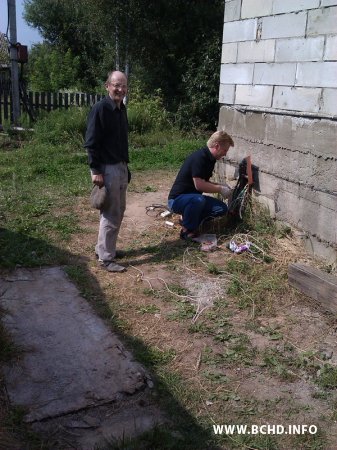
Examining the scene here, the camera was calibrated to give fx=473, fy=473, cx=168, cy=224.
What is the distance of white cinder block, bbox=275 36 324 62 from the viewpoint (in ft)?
14.6

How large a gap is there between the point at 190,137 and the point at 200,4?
4540 mm

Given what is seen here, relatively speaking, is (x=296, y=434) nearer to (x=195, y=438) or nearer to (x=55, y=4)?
(x=195, y=438)

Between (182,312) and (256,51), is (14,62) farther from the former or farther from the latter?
(182,312)

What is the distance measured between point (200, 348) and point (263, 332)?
1.81ft

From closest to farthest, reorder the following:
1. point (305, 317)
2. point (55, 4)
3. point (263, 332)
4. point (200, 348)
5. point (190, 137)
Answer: point (200, 348)
point (263, 332)
point (305, 317)
point (190, 137)
point (55, 4)

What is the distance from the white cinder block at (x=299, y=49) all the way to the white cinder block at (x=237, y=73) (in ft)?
1.78

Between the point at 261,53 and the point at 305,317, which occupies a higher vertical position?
the point at 261,53

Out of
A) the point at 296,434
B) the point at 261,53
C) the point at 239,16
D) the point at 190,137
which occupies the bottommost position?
the point at 296,434

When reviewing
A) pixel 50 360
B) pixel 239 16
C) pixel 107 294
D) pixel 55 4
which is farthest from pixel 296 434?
pixel 55 4

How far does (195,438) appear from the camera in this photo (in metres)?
2.50

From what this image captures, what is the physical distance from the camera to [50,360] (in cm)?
305

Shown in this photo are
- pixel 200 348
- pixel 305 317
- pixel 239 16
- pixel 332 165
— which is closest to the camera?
pixel 200 348

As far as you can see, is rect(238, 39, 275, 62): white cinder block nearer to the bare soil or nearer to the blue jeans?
the blue jeans

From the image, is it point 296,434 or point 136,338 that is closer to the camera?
point 296,434
